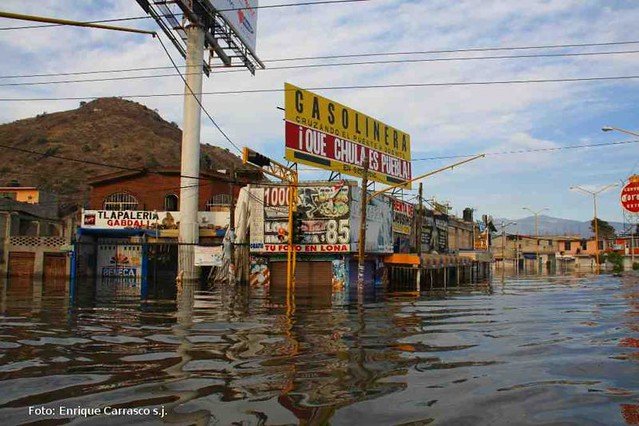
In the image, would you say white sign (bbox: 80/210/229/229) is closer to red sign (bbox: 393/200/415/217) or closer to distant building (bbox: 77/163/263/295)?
distant building (bbox: 77/163/263/295)

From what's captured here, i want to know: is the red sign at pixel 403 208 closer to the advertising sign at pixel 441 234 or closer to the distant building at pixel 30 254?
the advertising sign at pixel 441 234

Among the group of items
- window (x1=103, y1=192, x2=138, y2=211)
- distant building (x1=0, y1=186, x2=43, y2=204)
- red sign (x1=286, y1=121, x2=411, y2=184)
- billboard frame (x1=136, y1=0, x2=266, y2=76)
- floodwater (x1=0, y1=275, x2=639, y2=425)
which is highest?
billboard frame (x1=136, y1=0, x2=266, y2=76)

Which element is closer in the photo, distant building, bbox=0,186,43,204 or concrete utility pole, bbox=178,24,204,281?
concrete utility pole, bbox=178,24,204,281

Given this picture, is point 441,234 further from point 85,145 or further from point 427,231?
point 85,145

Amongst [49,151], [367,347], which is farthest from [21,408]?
[49,151]

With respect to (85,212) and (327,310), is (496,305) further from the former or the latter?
(85,212)

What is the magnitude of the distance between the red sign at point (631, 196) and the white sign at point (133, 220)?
2959 cm

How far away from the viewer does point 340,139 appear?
38656 mm

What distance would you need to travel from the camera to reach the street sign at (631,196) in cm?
2528

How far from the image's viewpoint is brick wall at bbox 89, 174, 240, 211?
4947 cm

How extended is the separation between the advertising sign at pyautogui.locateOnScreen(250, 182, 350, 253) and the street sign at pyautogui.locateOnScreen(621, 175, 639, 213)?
15513 millimetres

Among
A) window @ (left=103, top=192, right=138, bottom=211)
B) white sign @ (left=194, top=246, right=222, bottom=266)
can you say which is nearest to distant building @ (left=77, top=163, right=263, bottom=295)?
window @ (left=103, top=192, right=138, bottom=211)

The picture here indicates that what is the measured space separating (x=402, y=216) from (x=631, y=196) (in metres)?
22.0

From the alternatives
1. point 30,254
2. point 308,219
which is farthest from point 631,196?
point 30,254
